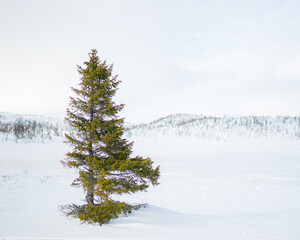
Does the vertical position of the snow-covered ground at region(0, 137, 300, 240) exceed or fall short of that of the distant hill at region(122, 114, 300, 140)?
it falls short

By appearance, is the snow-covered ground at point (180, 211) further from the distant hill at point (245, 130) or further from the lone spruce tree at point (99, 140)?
the distant hill at point (245, 130)

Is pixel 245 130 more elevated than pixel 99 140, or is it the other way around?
pixel 245 130

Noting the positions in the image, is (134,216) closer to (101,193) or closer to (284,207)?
(101,193)

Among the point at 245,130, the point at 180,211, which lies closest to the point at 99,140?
the point at 180,211

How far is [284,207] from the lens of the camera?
→ 985 cm

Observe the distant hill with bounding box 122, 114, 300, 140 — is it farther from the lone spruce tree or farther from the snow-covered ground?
the lone spruce tree

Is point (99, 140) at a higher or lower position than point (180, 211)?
higher

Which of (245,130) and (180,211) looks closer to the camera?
(180,211)

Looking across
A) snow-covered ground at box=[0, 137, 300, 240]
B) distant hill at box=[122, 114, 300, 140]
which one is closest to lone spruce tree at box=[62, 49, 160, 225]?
snow-covered ground at box=[0, 137, 300, 240]

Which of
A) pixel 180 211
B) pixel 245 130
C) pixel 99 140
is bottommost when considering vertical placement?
pixel 180 211

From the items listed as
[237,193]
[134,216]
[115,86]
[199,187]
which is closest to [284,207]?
[237,193]

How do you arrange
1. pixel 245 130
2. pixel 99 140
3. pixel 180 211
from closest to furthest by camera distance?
pixel 99 140 < pixel 180 211 < pixel 245 130

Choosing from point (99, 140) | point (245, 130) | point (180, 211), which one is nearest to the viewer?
point (99, 140)

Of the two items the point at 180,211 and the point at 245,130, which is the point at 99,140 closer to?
the point at 180,211
